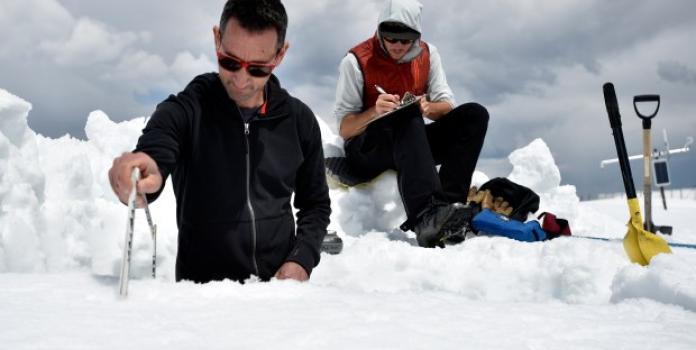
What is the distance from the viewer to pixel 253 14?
1977 mm

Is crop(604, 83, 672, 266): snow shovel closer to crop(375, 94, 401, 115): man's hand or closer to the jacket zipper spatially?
crop(375, 94, 401, 115): man's hand

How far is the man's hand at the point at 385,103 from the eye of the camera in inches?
155

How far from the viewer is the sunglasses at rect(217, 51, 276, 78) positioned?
6.56 ft

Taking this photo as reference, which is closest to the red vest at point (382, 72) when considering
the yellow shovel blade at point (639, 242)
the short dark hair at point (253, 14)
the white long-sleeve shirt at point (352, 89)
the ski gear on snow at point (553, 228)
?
the white long-sleeve shirt at point (352, 89)

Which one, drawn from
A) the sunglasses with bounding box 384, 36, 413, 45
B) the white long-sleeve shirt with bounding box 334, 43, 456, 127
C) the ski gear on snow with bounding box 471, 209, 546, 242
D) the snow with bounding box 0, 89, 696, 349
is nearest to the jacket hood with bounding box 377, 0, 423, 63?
the sunglasses with bounding box 384, 36, 413, 45

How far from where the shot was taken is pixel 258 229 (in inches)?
88.4

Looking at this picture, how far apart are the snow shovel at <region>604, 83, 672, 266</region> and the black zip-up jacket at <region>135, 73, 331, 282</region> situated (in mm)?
1837

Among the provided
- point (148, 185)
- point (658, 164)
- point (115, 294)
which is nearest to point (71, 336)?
point (115, 294)

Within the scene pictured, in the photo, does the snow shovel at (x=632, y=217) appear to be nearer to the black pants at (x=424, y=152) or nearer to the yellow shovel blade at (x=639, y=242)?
the yellow shovel blade at (x=639, y=242)

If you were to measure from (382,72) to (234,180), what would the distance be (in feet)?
8.17

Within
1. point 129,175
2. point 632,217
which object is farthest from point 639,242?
point 129,175

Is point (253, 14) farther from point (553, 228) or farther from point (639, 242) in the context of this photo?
point (553, 228)

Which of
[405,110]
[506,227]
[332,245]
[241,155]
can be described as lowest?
[332,245]

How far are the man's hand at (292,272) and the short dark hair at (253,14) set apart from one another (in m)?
0.92
